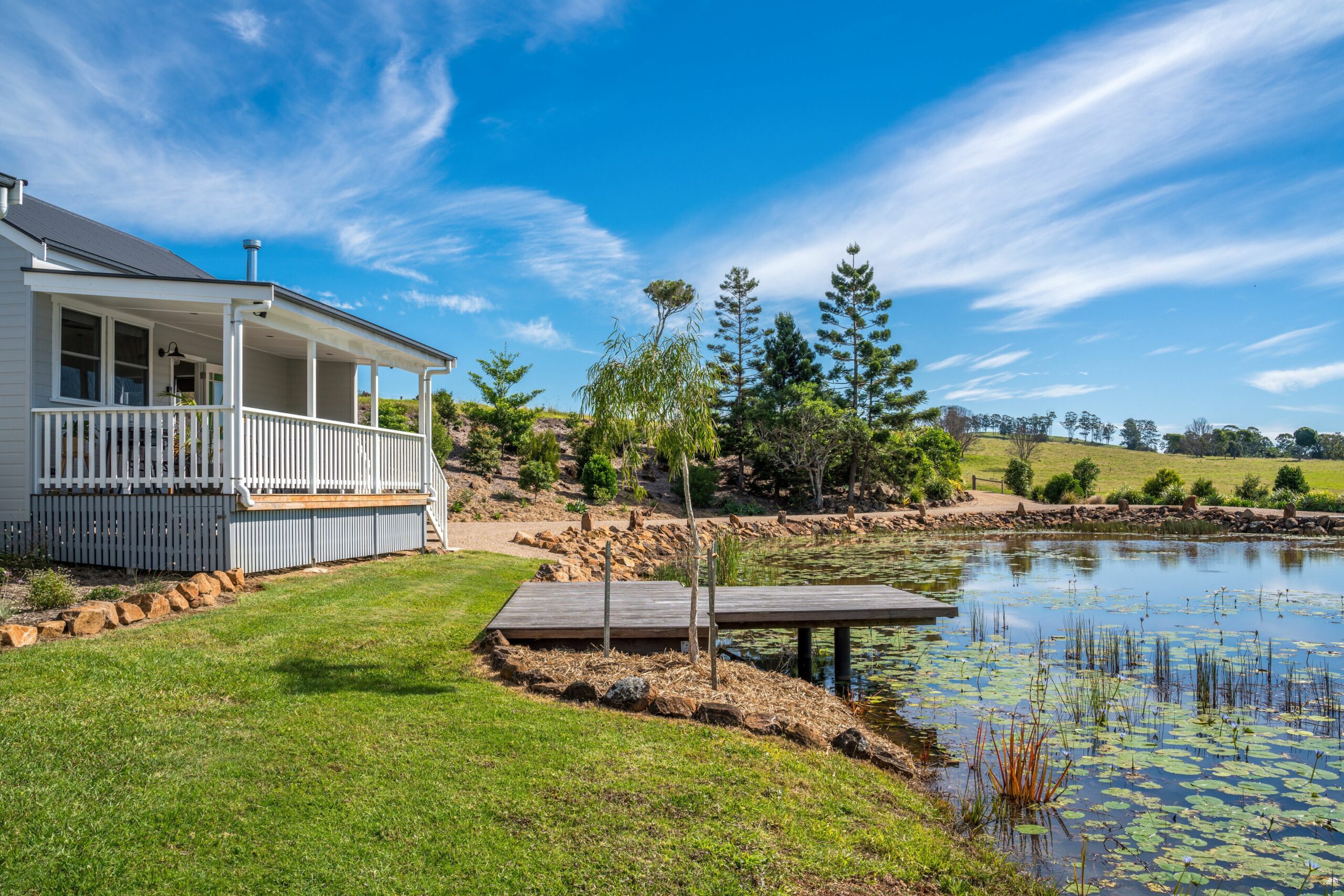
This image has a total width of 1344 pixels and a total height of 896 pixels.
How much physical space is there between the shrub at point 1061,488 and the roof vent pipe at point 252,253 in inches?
1495

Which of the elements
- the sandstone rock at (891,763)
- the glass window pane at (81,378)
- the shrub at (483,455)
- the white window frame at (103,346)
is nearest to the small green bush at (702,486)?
the shrub at (483,455)

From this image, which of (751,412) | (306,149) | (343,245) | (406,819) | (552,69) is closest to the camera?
(406,819)

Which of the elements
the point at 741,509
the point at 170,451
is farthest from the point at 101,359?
the point at 741,509

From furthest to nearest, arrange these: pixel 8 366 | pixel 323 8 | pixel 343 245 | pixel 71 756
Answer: pixel 343 245
pixel 323 8
pixel 8 366
pixel 71 756

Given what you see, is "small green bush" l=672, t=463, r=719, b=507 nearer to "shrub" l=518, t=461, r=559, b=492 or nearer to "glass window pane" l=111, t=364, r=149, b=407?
"shrub" l=518, t=461, r=559, b=492

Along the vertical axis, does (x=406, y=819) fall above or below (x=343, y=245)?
below

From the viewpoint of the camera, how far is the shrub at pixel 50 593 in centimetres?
717

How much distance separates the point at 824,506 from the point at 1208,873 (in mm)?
30270

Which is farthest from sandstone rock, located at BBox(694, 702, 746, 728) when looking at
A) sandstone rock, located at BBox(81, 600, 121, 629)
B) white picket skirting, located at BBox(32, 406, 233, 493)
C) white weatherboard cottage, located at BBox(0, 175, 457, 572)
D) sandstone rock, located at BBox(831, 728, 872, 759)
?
white picket skirting, located at BBox(32, 406, 233, 493)

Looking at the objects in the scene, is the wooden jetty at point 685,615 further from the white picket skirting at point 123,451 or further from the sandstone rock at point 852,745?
the white picket skirting at point 123,451

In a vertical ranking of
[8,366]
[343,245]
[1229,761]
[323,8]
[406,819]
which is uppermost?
[323,8]

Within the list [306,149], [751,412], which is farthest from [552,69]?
[751,412]

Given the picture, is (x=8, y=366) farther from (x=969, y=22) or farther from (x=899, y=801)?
(x=969, y=22)

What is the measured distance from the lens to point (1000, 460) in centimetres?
6512
